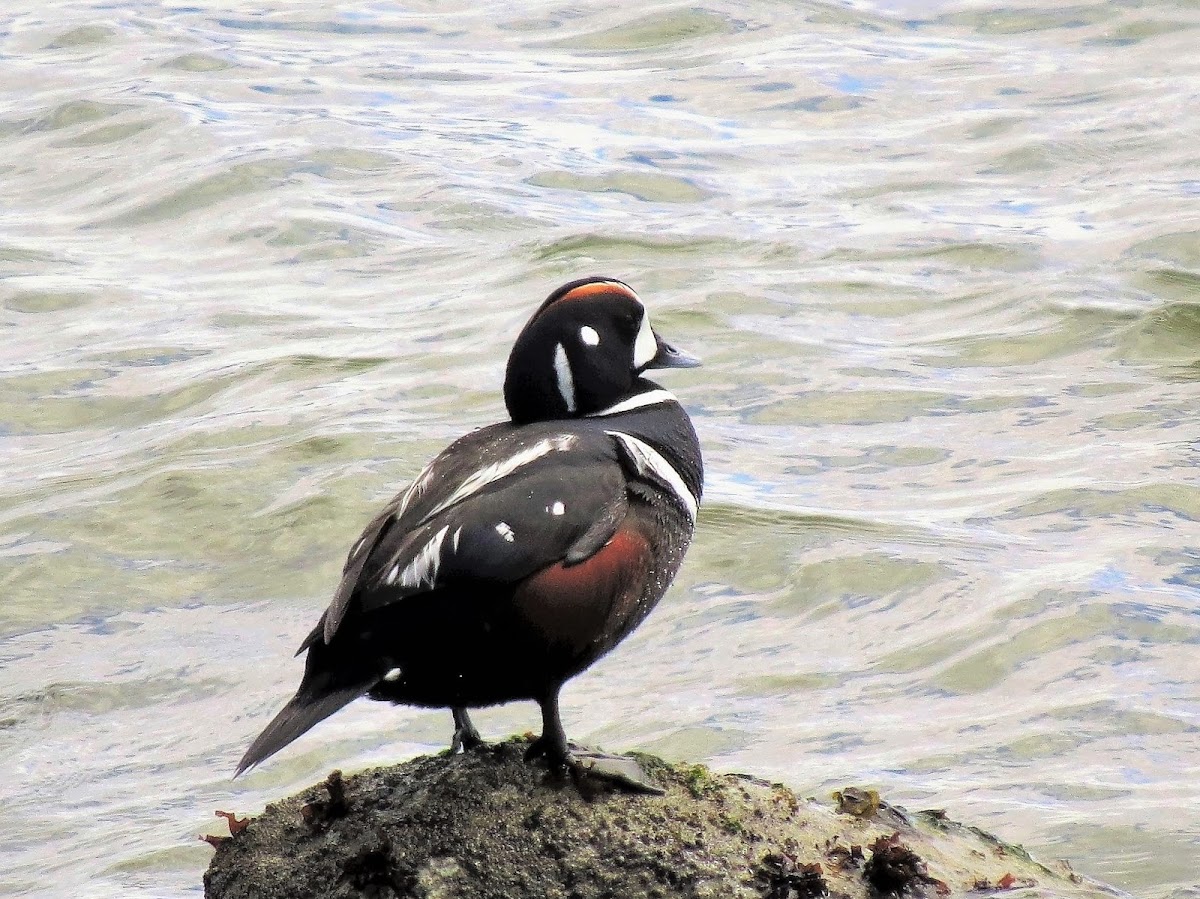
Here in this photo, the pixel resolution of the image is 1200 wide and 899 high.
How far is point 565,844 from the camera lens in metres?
4.22

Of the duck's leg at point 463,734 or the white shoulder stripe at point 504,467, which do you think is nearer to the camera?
the white shoulder stripe at point 504,467

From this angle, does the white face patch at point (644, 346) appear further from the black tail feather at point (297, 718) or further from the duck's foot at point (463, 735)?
the black tail feather at point (297, 718)

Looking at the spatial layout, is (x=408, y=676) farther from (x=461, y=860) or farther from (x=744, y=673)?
(x=744, y=673)

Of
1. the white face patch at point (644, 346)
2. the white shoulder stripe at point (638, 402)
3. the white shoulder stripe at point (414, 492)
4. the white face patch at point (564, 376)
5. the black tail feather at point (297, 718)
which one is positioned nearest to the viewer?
the black tail feather at point (297, 718)

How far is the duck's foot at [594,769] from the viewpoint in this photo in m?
4.38

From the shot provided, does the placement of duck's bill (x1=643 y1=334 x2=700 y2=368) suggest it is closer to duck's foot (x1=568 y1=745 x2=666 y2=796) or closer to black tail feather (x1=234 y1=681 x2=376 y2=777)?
duck's foot (x1=568 y1=745 x2=666 y2=796)

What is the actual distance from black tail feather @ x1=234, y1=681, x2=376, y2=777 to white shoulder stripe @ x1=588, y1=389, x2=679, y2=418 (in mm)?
1254

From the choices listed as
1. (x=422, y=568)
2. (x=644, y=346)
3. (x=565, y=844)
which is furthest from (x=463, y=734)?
(x=644, y=346)

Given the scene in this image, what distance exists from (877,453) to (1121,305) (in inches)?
109

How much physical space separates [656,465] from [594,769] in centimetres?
86

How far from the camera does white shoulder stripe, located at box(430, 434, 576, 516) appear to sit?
445cm

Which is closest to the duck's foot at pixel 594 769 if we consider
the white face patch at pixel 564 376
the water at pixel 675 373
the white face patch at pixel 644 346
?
the white face patch at pixel 564 376

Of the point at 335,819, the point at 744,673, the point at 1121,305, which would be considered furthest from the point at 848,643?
the point at 1121,305

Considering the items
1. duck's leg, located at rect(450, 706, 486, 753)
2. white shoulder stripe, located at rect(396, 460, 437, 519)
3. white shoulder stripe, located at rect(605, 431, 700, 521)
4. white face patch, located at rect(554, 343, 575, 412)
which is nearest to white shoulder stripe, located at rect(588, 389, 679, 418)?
white face patch, located at rect(554, 343, 575, 412)
